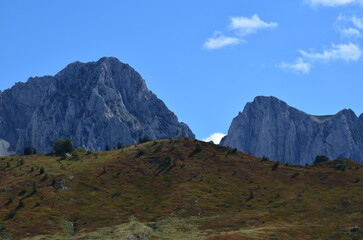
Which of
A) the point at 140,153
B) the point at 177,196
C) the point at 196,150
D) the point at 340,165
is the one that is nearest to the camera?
the point at 177,196

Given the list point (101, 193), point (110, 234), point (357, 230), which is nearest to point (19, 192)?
point (101, 193)

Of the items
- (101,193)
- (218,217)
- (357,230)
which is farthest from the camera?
(101,193)

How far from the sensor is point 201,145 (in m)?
152

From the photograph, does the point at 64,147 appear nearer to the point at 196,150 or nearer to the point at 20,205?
the point at 196,150

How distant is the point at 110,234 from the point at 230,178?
49.3 metres

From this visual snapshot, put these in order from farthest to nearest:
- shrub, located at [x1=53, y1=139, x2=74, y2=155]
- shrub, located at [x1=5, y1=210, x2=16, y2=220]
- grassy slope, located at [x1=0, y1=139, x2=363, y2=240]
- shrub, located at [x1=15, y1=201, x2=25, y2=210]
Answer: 1. shrub, located at [x1=53, y1=139, x2=74, y2=155]
2. shrub, located at [x1=15, y1=201, x2=25, y2=210]
3. shrub, located at [x1=5, y1=210, x2=16, y2=220]
4. grassy slope, located at [x1=0, y1=139, x2=363, y2=240]

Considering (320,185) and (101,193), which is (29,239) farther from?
(320,185)

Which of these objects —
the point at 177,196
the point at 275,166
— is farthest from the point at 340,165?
the point at 177,196

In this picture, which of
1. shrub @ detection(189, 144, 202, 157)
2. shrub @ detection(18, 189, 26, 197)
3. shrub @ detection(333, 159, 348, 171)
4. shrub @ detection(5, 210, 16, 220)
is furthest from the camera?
shrub @ detection(189, 144, 202, 157)

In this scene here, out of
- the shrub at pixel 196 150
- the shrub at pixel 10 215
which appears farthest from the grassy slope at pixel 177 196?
the shrub at pixel 10 215

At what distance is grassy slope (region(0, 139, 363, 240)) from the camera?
8812 cm

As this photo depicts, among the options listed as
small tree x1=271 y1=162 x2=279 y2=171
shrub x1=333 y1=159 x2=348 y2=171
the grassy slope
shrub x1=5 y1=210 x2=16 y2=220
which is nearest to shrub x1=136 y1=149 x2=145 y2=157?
the grassy slope

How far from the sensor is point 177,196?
110 metres

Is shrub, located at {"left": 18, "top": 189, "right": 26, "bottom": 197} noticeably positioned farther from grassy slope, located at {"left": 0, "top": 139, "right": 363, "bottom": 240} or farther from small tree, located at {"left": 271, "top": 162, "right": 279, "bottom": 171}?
small tree, located at {"left": 271, "top": 162, "right": 279, "bottom": 171}
